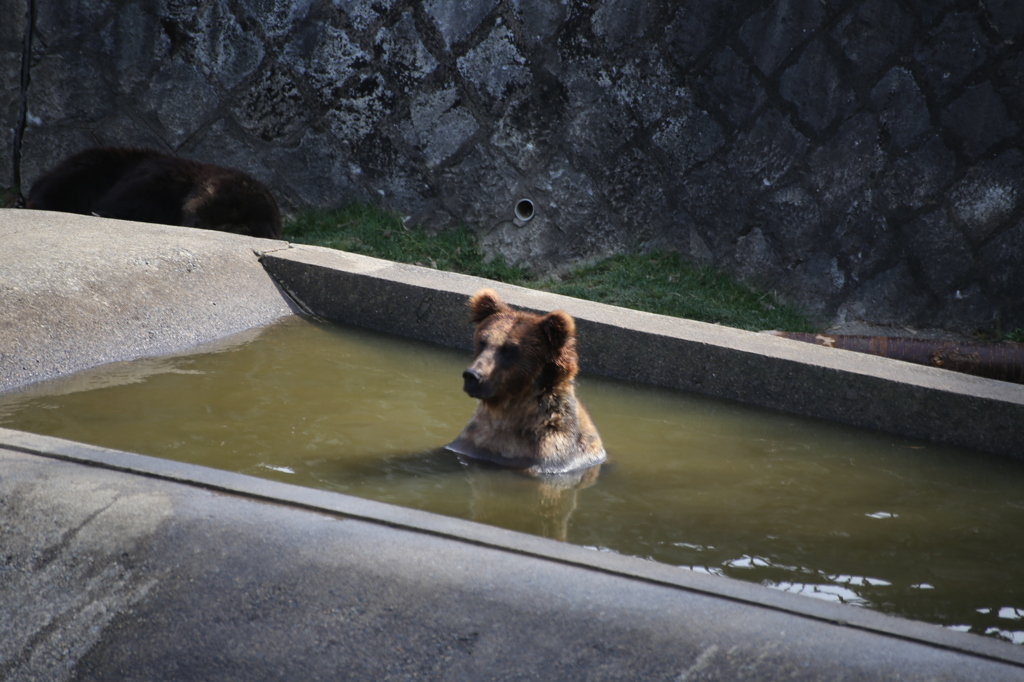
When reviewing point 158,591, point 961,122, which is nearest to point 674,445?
point 158,591

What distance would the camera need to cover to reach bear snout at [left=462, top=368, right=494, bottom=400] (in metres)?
3.39

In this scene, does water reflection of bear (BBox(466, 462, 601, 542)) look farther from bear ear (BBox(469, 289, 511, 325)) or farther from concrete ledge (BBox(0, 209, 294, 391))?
concrete ledge (BBox(0, 209, 294, 391))

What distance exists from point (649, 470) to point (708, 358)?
104 cm

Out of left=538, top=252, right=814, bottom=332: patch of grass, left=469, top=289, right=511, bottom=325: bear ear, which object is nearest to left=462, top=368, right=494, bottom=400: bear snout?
left=469, top=289, right=511, bottom=325: bear ear

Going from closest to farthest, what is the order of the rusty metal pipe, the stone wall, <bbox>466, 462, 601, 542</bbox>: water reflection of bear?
<bbox>466, 462, 601, 542</bbox>: water reflection of bear < the rusty metal pipe < the stone wall

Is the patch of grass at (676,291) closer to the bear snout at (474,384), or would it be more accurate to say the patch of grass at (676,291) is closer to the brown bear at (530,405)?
the brown bear at (530,405)

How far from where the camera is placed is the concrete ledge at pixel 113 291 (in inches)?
162

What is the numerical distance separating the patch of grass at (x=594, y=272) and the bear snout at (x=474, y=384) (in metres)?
3.30

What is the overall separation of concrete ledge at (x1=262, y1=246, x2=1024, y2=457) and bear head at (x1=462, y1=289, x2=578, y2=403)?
1026mm

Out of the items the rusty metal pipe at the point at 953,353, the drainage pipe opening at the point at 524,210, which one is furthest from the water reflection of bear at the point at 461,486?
the drainage pipe opening at the point at 524,210

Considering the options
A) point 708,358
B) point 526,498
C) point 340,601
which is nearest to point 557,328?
point 526,498

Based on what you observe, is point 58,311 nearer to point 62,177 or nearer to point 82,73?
point 62,177

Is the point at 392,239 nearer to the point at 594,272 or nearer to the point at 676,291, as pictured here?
the point at 594,272

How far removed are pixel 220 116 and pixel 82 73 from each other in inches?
53.3
